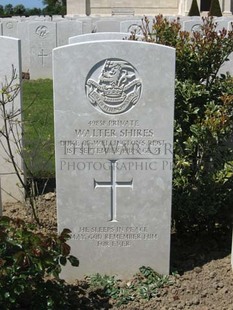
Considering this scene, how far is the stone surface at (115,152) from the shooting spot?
360 centimetres

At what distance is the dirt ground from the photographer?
369 cm

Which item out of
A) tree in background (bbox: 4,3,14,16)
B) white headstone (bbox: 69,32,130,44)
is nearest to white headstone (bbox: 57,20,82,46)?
white headstone (bbox: 69,32,130,44)

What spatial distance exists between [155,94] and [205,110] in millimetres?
831

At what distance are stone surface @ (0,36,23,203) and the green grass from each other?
0.19 meters

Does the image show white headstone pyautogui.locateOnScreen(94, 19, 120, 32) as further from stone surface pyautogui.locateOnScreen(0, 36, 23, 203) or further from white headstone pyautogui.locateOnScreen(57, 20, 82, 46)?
stone surface pyautogui.locateOnScreen(0, 36, 23, 203)

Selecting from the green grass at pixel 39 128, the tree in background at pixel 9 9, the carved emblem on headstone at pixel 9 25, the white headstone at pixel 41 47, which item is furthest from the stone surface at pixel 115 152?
the tree in background at pixel 9 9

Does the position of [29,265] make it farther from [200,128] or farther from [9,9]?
[9,9]

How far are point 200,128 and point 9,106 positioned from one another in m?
1.98

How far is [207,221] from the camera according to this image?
4.59 m

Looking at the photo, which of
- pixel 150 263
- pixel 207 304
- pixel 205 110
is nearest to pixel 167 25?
pixel 205 110

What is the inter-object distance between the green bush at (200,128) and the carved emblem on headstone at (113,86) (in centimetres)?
72

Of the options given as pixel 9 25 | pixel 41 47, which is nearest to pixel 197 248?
pixel 41 47

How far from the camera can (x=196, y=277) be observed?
157 inches

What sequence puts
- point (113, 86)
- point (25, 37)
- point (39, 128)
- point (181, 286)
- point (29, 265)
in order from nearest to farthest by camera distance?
point (29, 265)
point (113, 86)
point (181, 286)
point (39, 128)
point (25, 37)
